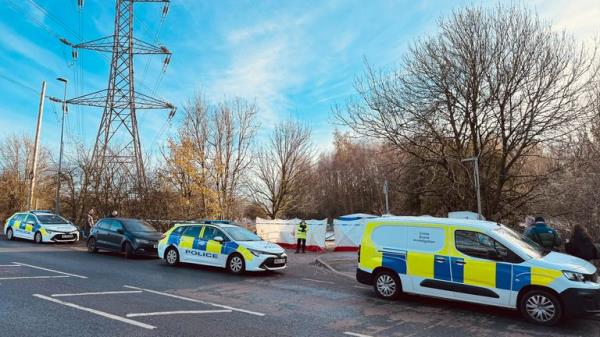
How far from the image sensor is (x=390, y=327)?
21.0 feet

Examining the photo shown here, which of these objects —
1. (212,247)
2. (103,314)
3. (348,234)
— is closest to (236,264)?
(212,247)

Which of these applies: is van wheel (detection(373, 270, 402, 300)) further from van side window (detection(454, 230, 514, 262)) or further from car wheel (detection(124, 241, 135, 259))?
car wheel (detection(124, 241, 135, 259))

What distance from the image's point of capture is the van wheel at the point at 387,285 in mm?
8562

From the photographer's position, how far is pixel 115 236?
51.0 feet

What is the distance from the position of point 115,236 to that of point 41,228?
20.6 ft

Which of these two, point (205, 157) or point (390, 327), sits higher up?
point (205, 157)

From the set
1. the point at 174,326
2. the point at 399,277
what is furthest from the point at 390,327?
the point at 174,326

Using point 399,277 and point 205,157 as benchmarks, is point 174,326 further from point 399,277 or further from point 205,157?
point 205,157

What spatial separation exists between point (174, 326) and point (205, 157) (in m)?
23.7

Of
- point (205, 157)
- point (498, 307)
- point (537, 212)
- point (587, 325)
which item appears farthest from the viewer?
point (205, 157)

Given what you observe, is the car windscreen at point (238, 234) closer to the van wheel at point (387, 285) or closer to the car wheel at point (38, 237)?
the van wheel at point (387, 285)

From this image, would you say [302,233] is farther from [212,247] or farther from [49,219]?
[49,219]

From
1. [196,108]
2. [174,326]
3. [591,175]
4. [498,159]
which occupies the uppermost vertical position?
[196,108]

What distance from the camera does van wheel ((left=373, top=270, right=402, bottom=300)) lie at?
→ 28.1 feet
